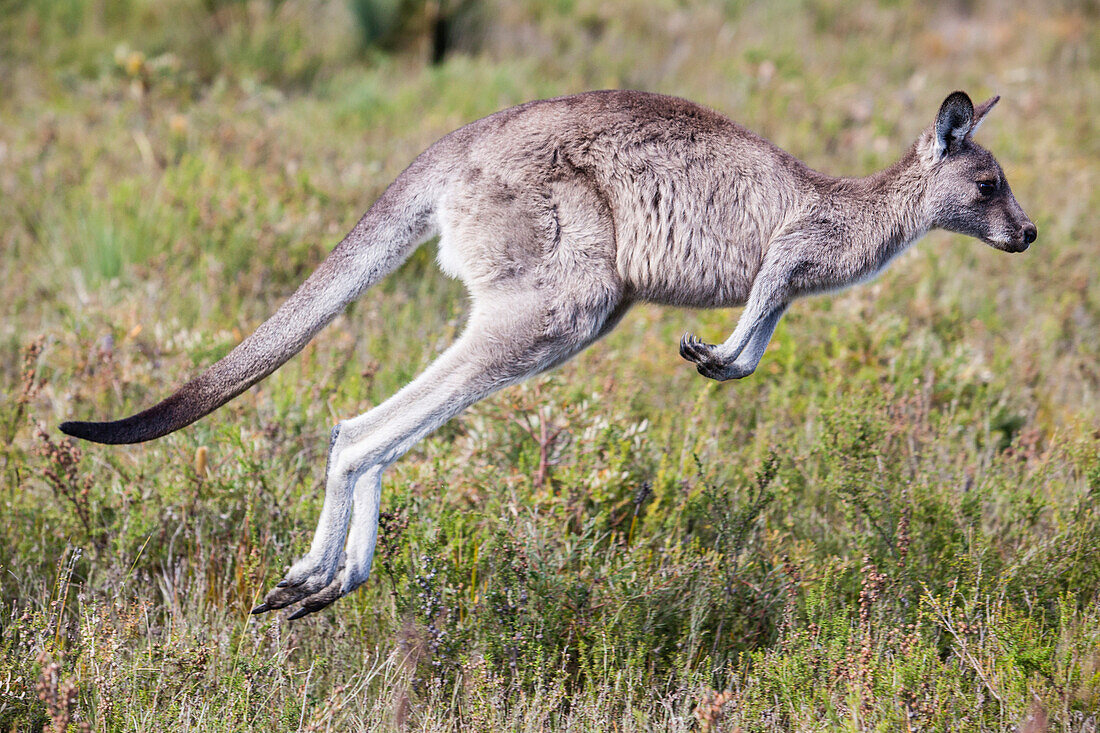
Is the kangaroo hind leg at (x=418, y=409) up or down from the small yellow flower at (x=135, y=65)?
down

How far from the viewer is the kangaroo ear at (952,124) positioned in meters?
3.68

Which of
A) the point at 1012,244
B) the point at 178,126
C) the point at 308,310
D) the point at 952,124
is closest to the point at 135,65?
the point at 178,126

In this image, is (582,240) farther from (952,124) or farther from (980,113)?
(980,113)

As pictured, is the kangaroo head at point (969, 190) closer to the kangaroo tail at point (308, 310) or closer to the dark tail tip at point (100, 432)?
the kangaroo tail at point (308, 310)

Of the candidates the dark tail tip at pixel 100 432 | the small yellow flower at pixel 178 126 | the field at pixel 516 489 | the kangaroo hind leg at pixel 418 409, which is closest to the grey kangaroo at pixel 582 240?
the kangaroo hind leg at pixel 418 409

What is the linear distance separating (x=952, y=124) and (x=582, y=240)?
153 cm

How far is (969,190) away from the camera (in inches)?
150

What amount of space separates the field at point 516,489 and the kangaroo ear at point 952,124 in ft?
4.06

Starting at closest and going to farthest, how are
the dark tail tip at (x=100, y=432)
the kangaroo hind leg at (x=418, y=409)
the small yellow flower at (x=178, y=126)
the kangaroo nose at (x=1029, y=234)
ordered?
1. the dark tail tip at (x=100, y=432)
2. the kangaroo hind leg at (x=418, y=409)
3. the kangaroo nose at (x=1029, y=234)
4. the small yellow flower at (x=178, y=126)

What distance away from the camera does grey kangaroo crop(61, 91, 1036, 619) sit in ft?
11.0

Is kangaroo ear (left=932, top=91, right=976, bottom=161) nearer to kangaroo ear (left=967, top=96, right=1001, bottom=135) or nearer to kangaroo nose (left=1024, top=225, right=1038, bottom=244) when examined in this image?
kangaroo ear (left=967, top=96, right=1001, bottom=135)

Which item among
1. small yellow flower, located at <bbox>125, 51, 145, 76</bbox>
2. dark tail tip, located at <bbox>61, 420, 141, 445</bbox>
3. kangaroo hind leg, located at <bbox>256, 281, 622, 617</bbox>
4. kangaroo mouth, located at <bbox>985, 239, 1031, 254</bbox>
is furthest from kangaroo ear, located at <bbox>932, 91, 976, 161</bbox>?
small yellow flower, located at <bbox>125, 51, 145, 76</bbox>

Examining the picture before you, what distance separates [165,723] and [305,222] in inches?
166

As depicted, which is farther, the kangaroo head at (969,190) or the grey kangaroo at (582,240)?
the kangaroo head at (969,190)
